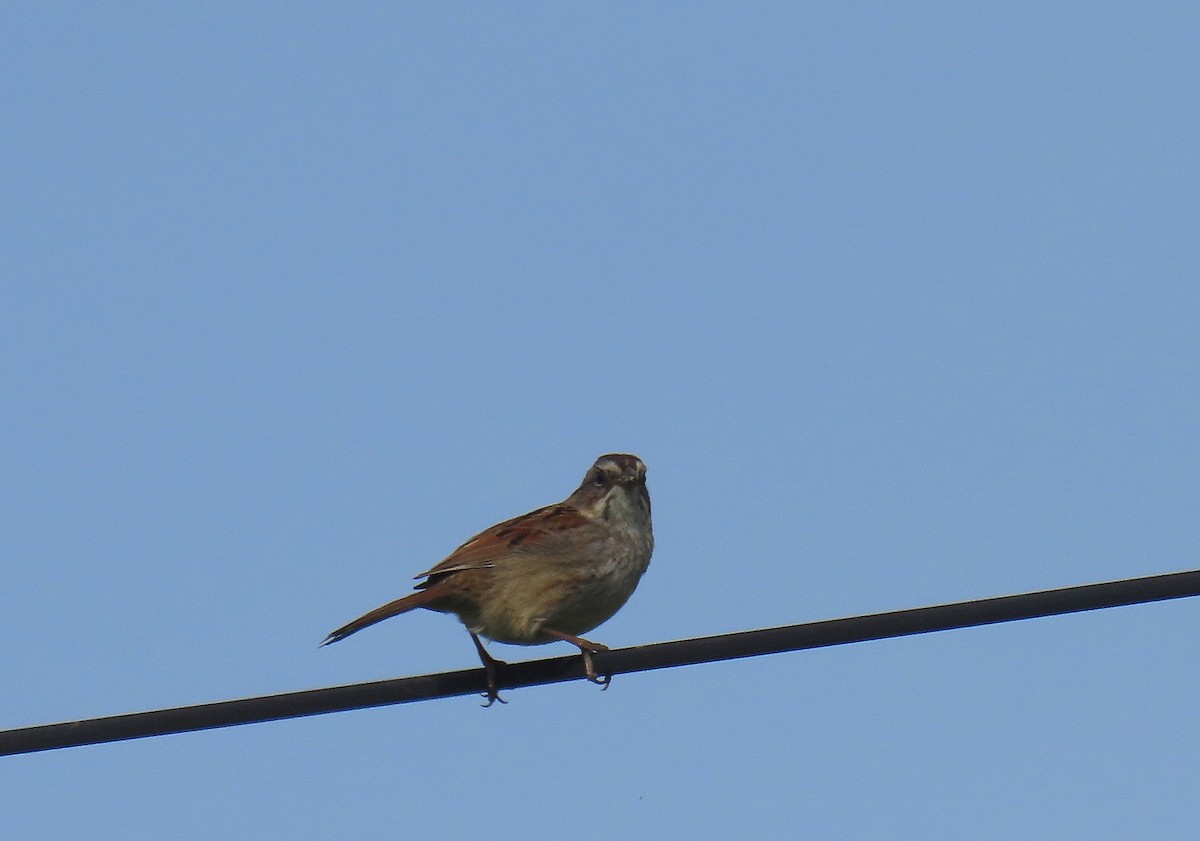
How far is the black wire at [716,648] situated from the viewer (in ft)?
20.1

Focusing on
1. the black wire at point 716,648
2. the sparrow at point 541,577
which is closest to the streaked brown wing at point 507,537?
the sparrow at point 541,577

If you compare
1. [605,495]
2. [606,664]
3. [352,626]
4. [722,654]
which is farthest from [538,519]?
[722,654]

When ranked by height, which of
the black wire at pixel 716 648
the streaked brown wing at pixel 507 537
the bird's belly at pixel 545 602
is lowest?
the black wire at pixel 716 648

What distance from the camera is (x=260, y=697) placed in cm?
653

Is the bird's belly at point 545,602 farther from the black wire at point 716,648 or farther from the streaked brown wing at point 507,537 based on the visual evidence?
the black wire at point 716,648

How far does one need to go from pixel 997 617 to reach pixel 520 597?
390 cm

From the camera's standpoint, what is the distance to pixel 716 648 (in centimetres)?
659

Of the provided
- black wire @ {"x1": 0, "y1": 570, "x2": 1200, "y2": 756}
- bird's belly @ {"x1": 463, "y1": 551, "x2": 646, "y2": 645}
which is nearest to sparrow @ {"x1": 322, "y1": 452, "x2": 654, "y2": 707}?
bird's belly @ {"x1": 463, "y1": 551, "x2": 646, "y2": 645}

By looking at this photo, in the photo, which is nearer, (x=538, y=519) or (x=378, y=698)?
(x=378, y=698)

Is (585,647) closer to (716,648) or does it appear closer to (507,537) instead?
(507,537)

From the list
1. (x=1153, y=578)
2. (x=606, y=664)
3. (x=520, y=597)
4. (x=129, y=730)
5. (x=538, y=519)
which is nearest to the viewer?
(x=1153, y=578)

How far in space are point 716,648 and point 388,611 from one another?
305cm

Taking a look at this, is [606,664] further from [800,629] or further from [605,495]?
[605,495]

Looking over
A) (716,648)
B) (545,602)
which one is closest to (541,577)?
(545,602)
